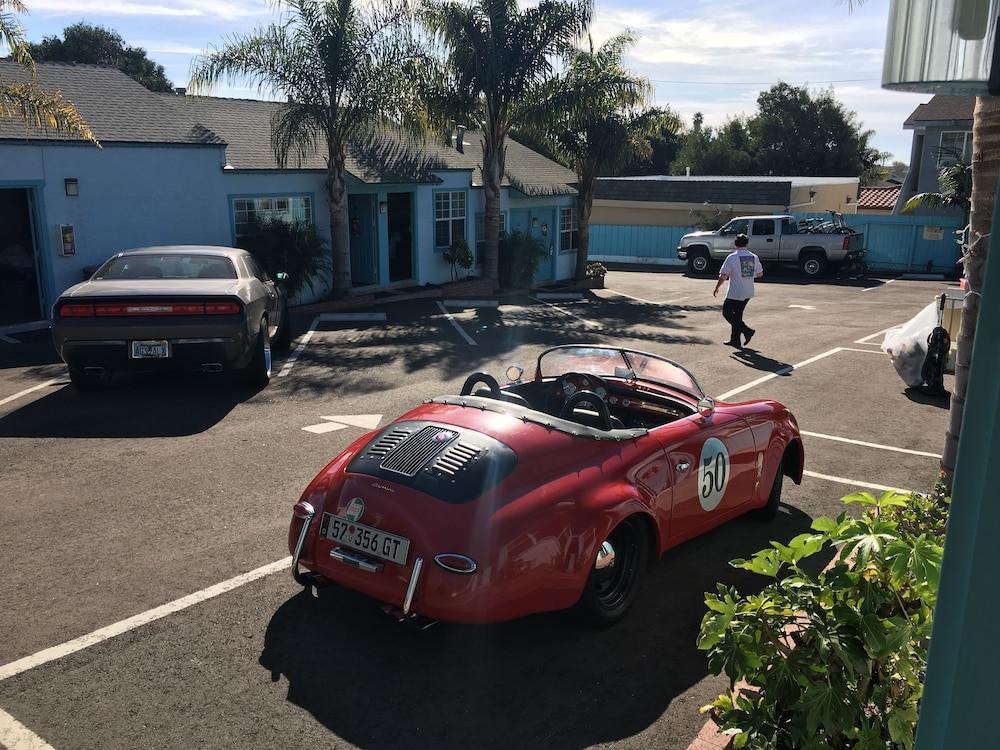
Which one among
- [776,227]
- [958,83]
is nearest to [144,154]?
[958,83]

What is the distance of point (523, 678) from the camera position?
14.9 ft

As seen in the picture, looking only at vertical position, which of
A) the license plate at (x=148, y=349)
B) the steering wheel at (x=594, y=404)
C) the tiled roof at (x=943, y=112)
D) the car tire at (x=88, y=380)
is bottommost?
the car tire at (x=88, y=380)

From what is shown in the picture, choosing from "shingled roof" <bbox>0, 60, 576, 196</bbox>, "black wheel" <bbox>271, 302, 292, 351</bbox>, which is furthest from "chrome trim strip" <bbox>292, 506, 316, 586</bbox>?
"shingled roof" <bbox>0, 60, 576, 196</bbox>

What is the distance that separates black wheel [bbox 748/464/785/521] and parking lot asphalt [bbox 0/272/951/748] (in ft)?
0.29

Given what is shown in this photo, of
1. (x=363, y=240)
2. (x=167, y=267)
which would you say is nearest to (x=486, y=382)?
(x=167, y=267)

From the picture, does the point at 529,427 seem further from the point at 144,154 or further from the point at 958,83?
the point at 144,154

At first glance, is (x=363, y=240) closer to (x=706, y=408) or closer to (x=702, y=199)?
(x=706, y=408)

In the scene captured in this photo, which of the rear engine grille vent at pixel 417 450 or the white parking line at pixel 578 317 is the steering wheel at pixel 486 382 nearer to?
the rear engine grille vent at pixel 417 450

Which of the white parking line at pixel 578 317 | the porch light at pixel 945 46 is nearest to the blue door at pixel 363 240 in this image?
the white parking line at pixel 578 317

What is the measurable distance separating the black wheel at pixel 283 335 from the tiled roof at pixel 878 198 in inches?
1440

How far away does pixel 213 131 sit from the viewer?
59.3ft

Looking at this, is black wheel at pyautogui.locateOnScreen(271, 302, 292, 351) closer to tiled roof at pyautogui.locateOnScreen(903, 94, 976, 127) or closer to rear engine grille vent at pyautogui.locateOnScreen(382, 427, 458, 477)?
rear engine grille vent at pyautogui.locateOnScreen(382, 427, 458, 477)

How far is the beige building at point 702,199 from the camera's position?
3369cm

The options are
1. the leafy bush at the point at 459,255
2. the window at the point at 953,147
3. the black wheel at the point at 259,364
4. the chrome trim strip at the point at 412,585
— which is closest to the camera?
the chrome trim strip at the point at 412,585
